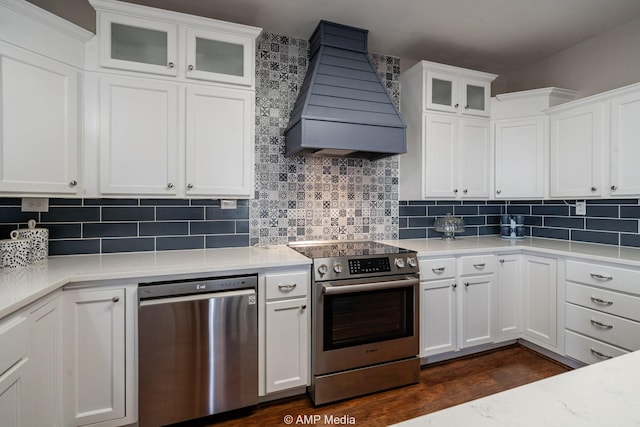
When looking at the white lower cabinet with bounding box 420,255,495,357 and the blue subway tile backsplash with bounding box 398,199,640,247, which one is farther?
the blue subway tile backsplash with bounding box 398,199,640,247

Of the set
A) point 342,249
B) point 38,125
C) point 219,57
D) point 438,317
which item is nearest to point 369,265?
point 342,249

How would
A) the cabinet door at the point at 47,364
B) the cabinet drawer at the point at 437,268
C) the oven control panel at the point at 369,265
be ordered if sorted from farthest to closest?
the cabinet drawer at the point at 437,268 → the oven control panel at the point at 369,265 → the cabinet door at the point at 47,364

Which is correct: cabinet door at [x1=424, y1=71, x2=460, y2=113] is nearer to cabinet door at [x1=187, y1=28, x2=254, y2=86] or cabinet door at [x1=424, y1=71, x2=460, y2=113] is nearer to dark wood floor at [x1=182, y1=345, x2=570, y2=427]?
cabinet door at [x1=187, y1=28, x2=254, y2=86]

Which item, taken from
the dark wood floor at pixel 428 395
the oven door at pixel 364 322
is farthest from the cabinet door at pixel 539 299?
the oven door at pixel 364 322

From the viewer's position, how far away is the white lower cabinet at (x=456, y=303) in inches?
95.4

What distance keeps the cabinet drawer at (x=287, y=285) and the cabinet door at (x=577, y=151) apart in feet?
7.84

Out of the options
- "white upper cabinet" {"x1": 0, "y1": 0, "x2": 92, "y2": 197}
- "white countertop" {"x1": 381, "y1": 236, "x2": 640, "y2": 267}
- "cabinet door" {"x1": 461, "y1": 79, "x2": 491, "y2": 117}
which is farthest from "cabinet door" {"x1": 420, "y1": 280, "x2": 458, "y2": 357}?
"white upper cabinet" {"x1": 0, "y1": 0, "x2": 92, "y2": 197}

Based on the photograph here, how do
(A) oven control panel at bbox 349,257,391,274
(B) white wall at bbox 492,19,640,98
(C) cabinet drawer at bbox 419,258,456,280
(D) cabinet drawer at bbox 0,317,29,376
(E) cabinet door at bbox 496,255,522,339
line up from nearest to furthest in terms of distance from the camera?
1. (D) cabinet drawer at bbox 0,317,29,376
2. (A) oven control panel at bbox 349,257,391,274
3. (C) cabinet drawer at bbox 419,258,456,280
4. (B) white wall at bbox 492,19,640,98
5. (E) cabinet door at bbox 496,255,522,339

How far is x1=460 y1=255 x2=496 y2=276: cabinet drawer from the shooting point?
2.54 meters

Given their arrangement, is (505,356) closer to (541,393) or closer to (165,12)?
(541,393)

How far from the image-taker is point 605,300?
2.19 metres

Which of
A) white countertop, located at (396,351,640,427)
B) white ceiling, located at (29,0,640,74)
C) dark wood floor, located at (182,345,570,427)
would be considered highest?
white ceiling, located at (29,0,640,74)

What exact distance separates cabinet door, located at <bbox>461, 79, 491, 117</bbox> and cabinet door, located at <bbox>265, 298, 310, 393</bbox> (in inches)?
90.0

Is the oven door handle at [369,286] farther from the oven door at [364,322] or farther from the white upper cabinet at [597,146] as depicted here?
the white upper cabinet at [597,146]
